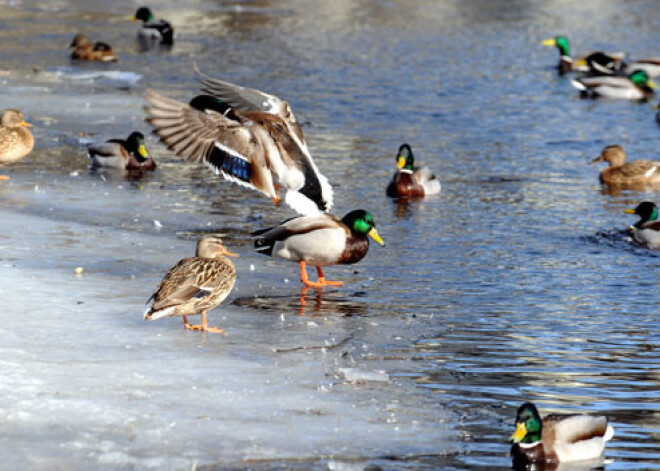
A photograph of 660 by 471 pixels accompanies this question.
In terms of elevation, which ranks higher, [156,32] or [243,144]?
[243,144]

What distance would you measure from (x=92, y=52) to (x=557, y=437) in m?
20.0

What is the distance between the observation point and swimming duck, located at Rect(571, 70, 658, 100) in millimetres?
24641

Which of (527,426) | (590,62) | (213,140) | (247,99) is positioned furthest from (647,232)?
(590,62)

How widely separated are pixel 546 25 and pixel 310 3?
849 centimetres

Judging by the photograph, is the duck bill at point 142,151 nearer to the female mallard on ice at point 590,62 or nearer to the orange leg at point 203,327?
the orange leg at point 203,327

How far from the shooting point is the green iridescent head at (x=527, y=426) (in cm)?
666

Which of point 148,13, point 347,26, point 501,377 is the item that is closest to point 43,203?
point 501,377

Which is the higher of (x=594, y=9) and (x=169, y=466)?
(x=169, y=466)

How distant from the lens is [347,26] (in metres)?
33.9

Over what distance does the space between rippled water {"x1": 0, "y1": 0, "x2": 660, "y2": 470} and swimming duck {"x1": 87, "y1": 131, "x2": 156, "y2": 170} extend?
0.80ft

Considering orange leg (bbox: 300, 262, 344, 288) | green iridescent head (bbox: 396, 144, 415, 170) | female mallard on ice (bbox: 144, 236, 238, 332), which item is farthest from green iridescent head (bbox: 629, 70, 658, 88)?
female mallard on ice (bbox: 144, 236, 238, 332)

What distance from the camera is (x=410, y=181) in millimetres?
14578

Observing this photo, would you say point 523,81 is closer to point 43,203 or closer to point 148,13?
point 148,13

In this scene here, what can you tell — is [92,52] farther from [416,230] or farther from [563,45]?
[416,230]
